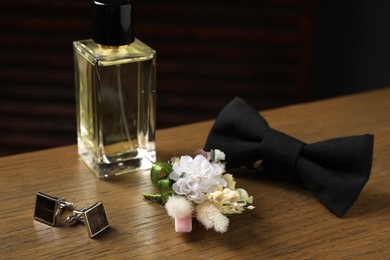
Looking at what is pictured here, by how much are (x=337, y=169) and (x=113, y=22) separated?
375 mm

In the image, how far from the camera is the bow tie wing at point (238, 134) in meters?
1.07

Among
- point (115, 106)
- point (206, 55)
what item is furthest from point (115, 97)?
point (206, 55)

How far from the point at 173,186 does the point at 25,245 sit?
0.20 meters

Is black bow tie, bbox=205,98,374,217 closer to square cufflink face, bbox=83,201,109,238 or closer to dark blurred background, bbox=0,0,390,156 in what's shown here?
square cufflink face, bbox=83,201,109,238

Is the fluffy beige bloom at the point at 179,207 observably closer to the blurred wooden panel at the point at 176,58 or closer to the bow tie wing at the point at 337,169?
A: the bow tie wing at the point at 337,169

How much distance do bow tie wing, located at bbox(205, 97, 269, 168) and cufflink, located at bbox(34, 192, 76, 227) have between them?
256 mm

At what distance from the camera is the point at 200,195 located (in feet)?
3.05

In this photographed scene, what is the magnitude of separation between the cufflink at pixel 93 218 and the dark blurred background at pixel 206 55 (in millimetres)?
1223

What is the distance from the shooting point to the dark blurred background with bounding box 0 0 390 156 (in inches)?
82.4

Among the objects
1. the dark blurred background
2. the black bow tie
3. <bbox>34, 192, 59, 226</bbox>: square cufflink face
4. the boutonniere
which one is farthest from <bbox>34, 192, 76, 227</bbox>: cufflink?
the dark blurred background

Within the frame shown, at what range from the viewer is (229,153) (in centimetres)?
107

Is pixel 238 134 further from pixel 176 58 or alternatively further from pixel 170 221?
pixel 176 58

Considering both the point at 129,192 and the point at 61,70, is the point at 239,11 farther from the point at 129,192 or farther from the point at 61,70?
the point at 129,192

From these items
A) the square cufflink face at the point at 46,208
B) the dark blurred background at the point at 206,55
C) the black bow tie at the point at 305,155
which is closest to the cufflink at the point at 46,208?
the square cufflink face at the point at 46,208
